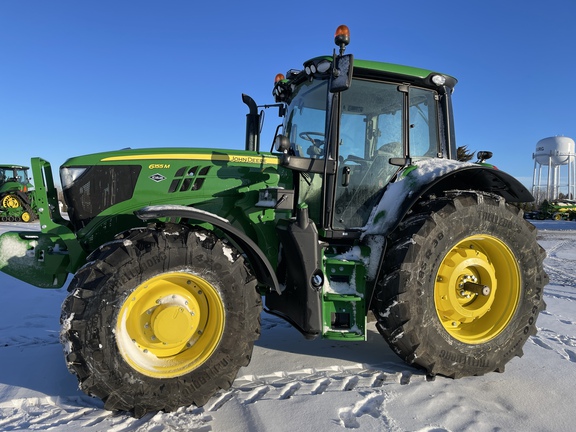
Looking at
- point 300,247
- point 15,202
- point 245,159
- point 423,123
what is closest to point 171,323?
point 300,247

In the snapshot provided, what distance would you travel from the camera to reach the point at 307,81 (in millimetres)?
3658

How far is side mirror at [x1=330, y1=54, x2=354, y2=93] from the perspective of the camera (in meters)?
2.86

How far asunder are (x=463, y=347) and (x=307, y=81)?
8.20ft

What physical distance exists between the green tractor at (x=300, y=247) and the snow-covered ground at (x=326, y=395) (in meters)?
0.18

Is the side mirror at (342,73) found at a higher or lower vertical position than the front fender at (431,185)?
higher

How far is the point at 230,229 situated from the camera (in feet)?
9.16

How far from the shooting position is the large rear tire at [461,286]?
9.78 feet

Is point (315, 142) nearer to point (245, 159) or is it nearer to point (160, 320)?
point (245, 159)

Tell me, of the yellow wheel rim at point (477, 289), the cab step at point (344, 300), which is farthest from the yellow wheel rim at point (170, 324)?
the yellow wheel rim at point (477, 289)

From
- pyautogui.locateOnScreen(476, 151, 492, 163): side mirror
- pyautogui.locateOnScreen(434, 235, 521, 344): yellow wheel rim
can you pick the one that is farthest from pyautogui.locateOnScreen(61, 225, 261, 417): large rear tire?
pyautogui.locateOnScreen(476, 151, 492, 163): side mirror

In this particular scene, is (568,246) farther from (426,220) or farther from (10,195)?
(10,195)

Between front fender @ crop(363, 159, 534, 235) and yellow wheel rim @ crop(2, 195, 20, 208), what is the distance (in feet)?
63.0

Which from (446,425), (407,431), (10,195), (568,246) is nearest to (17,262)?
(407,431)

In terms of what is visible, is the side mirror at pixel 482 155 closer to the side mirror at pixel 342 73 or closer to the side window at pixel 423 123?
the side window at pixel 423 123
